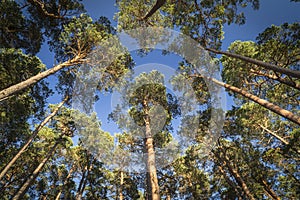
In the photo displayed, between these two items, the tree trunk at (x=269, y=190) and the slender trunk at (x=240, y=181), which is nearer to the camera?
the slender trunk at (x=240, y=181)

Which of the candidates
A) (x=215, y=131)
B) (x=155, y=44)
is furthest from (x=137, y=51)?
(x=215, y=131)

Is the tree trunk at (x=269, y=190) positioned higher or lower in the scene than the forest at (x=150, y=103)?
lower

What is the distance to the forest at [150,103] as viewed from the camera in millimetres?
9695

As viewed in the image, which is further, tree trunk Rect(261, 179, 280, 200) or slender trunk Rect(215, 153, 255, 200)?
tree trunk Rect(261, 179, 280, 200)

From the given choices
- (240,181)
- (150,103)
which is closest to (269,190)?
(240,181)

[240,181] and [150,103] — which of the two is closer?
[240,181]

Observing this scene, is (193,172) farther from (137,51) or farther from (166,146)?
(137,51)

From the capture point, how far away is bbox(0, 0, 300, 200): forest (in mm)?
9695

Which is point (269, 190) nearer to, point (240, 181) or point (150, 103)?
point (240, 181)

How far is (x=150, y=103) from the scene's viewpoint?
15.4 metres

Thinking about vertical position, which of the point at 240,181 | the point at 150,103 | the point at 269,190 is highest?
the point at 150,103

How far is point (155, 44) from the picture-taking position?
1323cm

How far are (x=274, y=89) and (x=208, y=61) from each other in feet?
14.3

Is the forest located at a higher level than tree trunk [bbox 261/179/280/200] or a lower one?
higher
